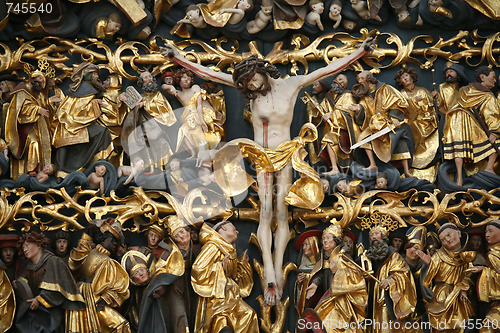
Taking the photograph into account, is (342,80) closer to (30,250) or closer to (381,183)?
(381,183)

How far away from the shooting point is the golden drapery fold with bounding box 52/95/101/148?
13883 mm

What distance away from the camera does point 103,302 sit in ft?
42.7

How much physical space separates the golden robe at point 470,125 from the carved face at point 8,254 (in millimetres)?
4504

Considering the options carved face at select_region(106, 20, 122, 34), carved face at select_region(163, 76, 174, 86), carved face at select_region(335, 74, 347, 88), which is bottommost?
carved face at select_region(163, 76, 174, 86)

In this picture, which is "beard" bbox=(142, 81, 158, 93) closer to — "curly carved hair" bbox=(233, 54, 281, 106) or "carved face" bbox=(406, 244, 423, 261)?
"curly carved hair" bbox=(233, 54, 281, 106)

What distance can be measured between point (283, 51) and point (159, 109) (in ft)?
4.99

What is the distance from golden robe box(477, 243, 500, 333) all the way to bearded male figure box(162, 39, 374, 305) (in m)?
1.98

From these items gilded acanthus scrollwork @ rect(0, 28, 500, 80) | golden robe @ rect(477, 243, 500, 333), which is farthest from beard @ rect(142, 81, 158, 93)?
golden robe @ rect(477, 243, 500, 333)

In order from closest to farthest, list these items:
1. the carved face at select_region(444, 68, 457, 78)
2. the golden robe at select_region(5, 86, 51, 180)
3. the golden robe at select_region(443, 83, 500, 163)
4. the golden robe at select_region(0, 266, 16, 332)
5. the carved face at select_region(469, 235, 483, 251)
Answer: the golden robe at select_region(0, 266, 16, 332)
the carved face at select_region(469, 235, 483, 251)
the golden robe at select_region(5, 86, 51, 180)
the golden robe at select_region(443, 83, 500, 163)
the carved face at select_region(444, 68, 457, 78)

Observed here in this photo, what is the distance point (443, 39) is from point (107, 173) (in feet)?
12.8

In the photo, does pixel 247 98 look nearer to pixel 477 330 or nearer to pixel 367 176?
pixel 367 176

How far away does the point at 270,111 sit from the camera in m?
13.6

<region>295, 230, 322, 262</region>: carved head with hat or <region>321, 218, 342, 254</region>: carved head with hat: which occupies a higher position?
<region>321, 218, 342, 254</region>: carved head with hat

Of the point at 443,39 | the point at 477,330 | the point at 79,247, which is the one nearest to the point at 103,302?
the point at 79,247
